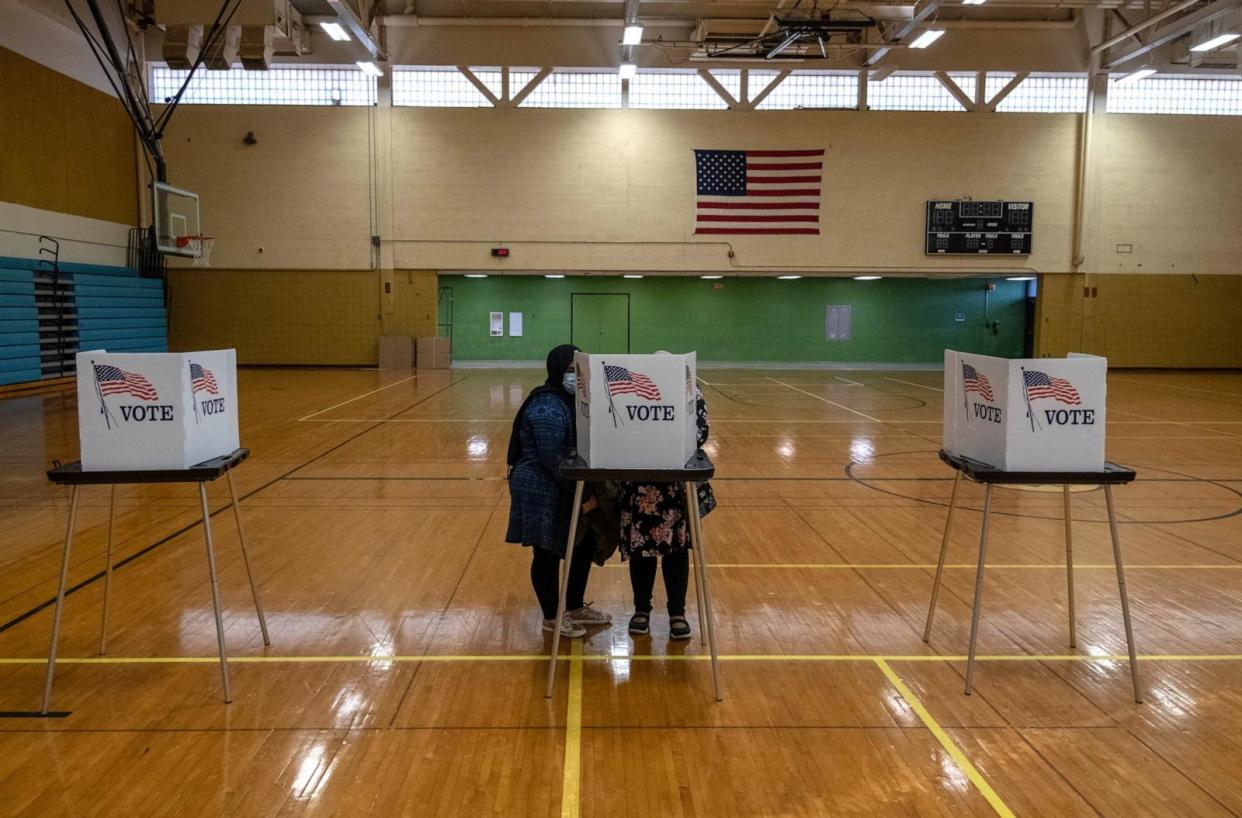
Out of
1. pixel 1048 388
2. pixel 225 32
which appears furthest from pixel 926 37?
pixel 1048 388

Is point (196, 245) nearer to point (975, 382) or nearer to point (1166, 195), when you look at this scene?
point (975, 382)

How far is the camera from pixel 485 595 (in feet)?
18.8

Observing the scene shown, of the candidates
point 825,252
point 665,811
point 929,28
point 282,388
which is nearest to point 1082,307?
point 825,252

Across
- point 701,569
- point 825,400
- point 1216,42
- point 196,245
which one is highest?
point 1216,42

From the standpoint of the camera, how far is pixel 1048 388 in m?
4.14

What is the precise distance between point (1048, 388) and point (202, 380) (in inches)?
153

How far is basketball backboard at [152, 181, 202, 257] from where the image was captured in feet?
62.1

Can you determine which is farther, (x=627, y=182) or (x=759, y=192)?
(x=759, y=192)

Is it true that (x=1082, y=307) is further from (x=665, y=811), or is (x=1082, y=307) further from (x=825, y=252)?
(x=665, y=811)

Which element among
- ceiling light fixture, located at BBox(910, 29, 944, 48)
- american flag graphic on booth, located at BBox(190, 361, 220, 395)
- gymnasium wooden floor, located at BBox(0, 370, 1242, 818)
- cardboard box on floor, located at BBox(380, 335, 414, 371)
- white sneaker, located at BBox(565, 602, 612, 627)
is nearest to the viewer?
gymnasium wooden floor, located at BBox(0, 370, 1242, 818)

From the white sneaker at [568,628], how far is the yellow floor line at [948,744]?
1.55m

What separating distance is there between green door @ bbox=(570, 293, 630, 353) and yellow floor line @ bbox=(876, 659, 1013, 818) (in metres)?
23.4

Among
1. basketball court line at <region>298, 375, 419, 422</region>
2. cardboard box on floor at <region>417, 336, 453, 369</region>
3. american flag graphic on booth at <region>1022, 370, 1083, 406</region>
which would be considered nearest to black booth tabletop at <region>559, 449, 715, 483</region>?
american flag graphic on booth at <region>1022, 370, 1083, 406</region>

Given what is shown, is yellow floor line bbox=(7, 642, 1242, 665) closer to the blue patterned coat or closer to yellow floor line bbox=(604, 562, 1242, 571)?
the blue patterned coat
